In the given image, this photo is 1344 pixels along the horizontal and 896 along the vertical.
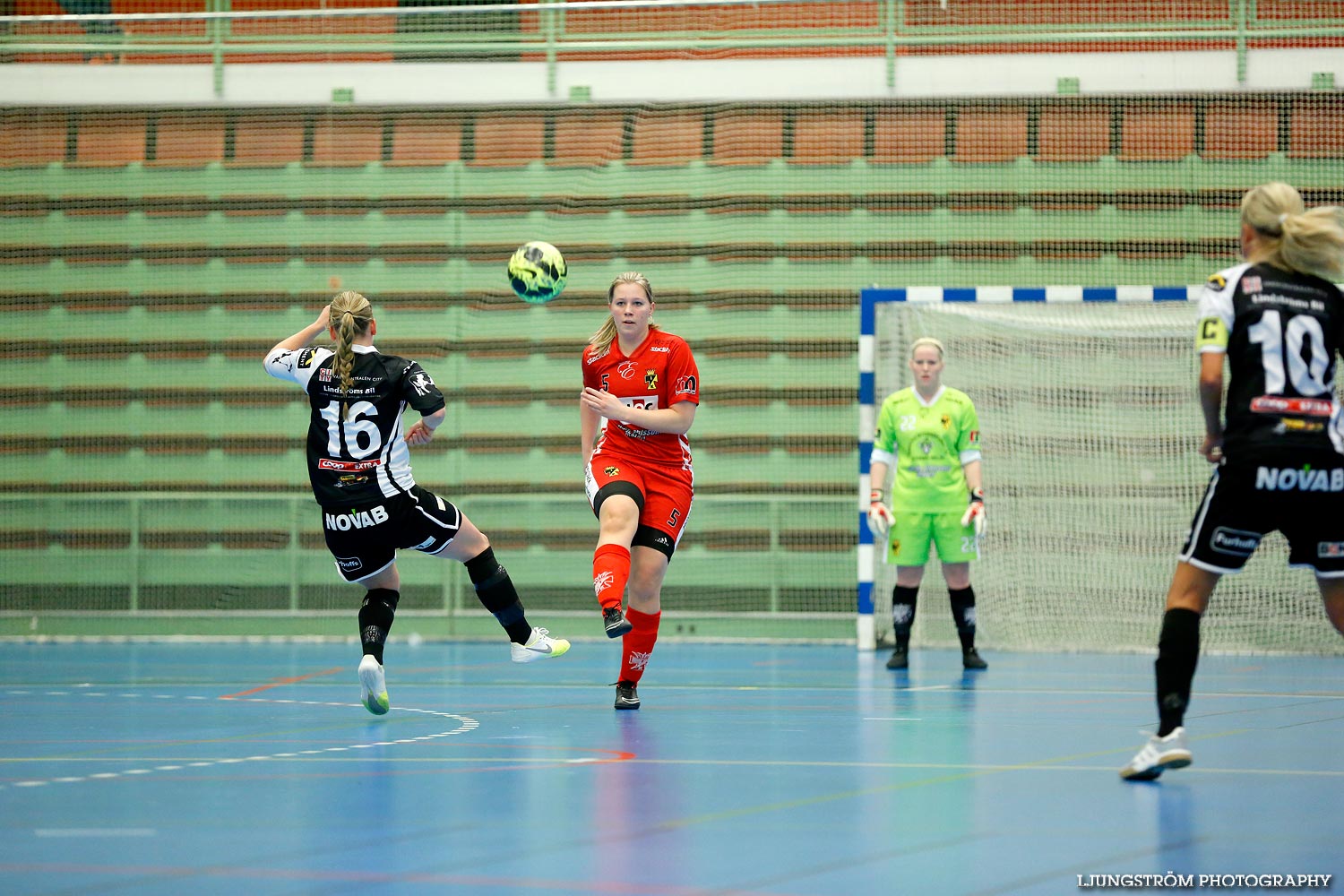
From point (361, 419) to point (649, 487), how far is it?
1.30m

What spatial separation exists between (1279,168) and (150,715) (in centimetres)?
961

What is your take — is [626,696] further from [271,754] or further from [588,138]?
[588,138]

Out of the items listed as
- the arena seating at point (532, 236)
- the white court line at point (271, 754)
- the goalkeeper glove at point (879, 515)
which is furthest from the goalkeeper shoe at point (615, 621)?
the arena seating at point (532, 236)

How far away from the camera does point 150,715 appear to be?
671 centimetres

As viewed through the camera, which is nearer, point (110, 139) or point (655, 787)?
point (655, 787)

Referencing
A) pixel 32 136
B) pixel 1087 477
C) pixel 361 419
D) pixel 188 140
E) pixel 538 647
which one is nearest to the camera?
pixel 361 419

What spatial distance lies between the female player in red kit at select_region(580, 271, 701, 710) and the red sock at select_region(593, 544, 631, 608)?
0.44 feet

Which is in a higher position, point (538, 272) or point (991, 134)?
point (991, 134)

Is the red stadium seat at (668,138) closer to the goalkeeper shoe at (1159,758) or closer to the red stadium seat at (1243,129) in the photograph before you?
the red stadium seat at (1243,129)

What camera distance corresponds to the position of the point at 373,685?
628cm

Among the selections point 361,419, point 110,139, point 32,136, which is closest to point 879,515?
point 361,419

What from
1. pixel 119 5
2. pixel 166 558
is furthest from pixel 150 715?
pixel 119 5

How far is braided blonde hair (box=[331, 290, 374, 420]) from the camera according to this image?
6.32 metres

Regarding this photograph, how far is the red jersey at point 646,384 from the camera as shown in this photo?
652 cm
